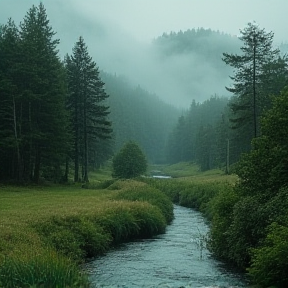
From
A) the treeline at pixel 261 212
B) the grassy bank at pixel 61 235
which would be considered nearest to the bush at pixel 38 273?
the grassy bank at pixel 61 235

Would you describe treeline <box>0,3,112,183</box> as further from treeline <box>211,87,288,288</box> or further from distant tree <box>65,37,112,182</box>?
treeline <box>211,87,288,288</box>

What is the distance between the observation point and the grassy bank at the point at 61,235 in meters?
13.1

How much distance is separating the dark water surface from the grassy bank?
1115 mm

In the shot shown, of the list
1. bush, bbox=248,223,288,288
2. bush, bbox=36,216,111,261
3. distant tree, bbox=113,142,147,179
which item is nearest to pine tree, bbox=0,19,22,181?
distant tree, bbox=113,142,147,179

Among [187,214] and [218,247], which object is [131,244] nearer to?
[218,247]

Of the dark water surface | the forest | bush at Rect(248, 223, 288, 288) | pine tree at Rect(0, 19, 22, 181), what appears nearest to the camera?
bush at Rect(248, 223, 288, 288)

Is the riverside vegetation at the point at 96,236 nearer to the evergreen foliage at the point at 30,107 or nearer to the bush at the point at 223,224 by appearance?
the bush at the point at 223,224

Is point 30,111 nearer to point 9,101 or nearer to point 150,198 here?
point 9,101

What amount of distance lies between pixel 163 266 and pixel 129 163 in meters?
52.8

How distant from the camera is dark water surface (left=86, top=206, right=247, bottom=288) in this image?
1700cm

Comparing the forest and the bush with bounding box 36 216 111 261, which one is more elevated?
the forest

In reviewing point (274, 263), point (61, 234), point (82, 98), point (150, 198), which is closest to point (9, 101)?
point (82, 98)

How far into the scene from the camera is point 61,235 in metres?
21.1

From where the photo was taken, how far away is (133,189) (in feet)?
132
